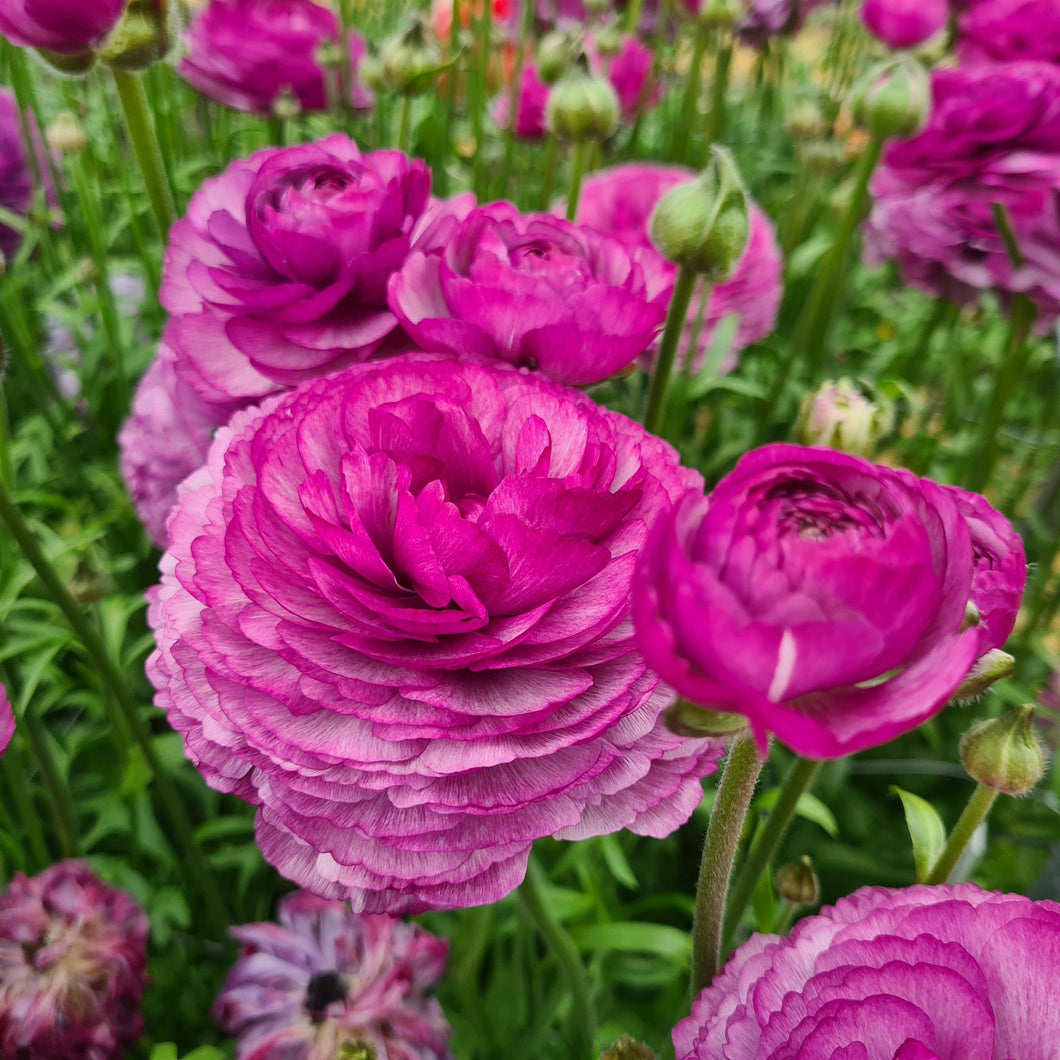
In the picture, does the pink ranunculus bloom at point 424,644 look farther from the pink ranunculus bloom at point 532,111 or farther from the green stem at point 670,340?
the pink ranunculus bloom at point 532,111

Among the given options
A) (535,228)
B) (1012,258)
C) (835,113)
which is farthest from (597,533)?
(835,113)

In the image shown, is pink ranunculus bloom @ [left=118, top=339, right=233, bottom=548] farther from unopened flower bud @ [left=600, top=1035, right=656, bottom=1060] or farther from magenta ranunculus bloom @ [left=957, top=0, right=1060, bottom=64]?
magenta ranunculus bloom @ [left=957, top=0, right=1060, bottom=64]

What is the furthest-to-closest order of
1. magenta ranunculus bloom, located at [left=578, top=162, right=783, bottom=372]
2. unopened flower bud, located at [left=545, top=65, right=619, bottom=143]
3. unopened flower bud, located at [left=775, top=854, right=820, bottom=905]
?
magenta ranunculus bloom, located at [left=578, top=162, right=783, bottom=372], unopened flower bud, located at [left=545, top=65, right=619, bottom=143], unopened flower bud, located at [left=775, top=854, right=820, bottom=905]

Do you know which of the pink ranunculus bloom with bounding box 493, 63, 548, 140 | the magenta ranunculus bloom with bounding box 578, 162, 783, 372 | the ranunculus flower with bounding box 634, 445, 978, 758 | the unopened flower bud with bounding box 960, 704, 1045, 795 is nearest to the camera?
the ranunculus flower with bounding box 634, 445, 978, 758

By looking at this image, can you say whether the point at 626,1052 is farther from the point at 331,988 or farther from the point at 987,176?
the point at 987,176

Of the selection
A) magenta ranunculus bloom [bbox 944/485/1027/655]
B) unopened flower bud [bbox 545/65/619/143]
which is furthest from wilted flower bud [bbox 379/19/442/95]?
magenta ranunculus bloom [bbox 944/485/1027/655]

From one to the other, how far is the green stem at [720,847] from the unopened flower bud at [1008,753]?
9 cm

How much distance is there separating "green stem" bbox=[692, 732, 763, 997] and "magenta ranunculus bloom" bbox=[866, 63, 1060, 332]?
0.57 metres

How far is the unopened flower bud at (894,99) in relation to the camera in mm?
510

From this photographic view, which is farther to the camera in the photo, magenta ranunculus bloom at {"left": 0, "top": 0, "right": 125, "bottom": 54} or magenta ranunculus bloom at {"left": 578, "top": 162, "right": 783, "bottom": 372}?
magenta ranunculus bloom at {"left": 578, "top": 162, "right": 783, "bottom": 372}

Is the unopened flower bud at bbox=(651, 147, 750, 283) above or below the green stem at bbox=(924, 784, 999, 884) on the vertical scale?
above

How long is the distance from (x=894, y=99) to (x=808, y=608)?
43 cm

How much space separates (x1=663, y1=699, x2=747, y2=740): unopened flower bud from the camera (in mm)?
224

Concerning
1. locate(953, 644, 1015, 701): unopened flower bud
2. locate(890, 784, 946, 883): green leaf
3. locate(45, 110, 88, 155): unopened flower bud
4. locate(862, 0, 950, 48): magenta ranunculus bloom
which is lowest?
locate(890, 784, 946, 883): green leaf
